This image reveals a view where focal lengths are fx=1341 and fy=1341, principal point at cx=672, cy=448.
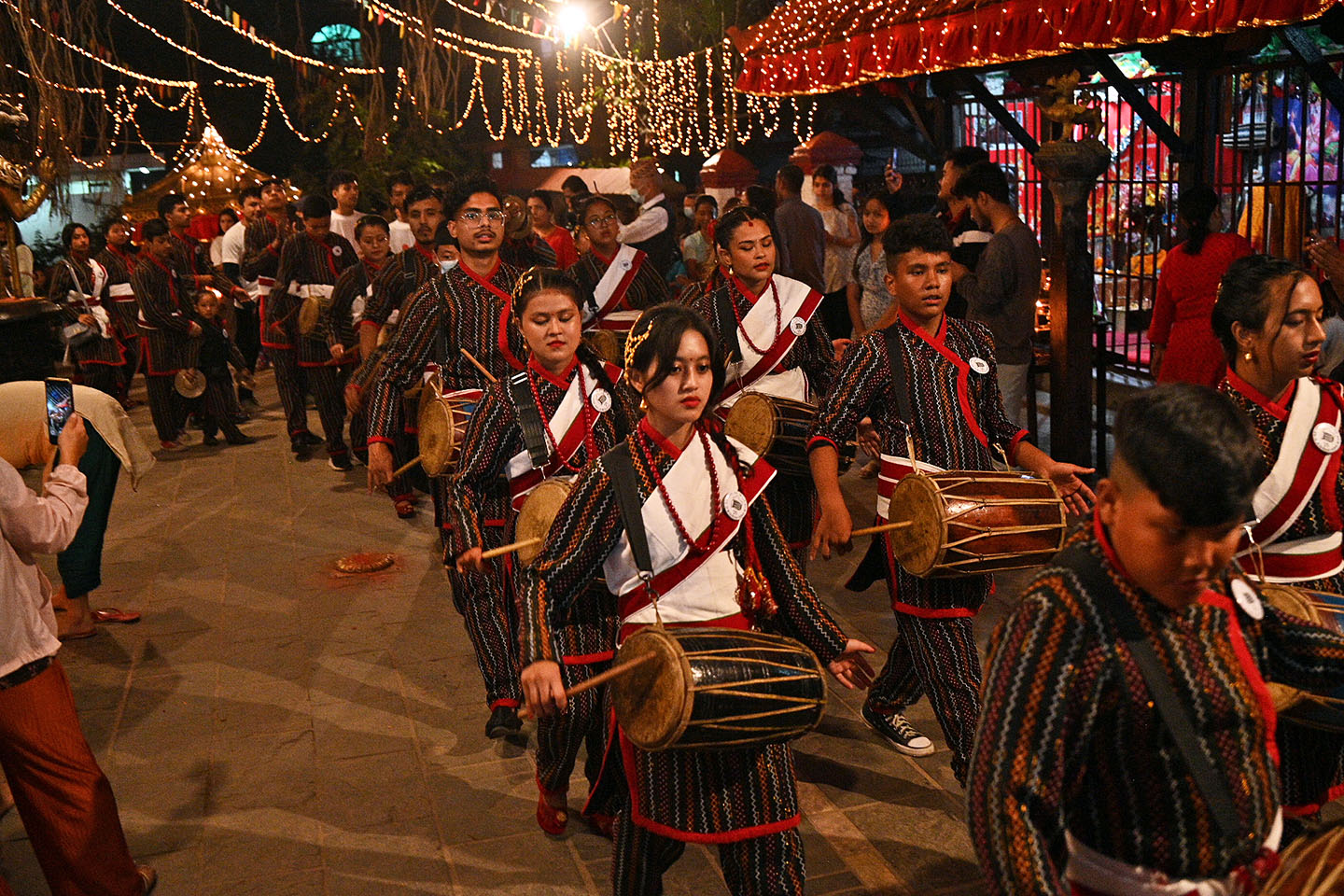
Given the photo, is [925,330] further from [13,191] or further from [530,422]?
[13,191]

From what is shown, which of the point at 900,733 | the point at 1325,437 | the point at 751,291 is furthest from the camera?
the point at 751,291

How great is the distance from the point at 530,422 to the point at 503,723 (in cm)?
151

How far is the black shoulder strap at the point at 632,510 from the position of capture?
3.22 meters

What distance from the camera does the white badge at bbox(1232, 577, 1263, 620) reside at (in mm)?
2172

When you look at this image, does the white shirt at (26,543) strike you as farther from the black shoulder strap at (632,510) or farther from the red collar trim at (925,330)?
the red collar trim at (925,330)

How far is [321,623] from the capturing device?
22.6 feet

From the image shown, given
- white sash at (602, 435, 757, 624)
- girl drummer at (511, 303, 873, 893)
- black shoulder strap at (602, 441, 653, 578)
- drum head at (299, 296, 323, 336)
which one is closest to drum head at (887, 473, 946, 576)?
girl drummer at (511, 303, 873, 893)

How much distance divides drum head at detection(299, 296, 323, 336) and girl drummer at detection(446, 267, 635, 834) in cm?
609

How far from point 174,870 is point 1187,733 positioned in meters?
3.48

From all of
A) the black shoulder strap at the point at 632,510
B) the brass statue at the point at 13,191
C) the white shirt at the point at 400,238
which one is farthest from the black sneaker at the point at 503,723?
the white shirt at the point at 400,238

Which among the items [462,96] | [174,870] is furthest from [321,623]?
[462,96]

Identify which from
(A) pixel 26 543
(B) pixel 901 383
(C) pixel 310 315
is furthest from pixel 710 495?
(C) pixel 310 315

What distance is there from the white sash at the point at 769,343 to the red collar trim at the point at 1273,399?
2299 mm

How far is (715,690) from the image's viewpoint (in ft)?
9.63
